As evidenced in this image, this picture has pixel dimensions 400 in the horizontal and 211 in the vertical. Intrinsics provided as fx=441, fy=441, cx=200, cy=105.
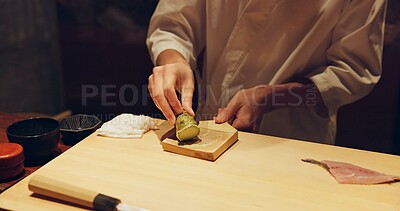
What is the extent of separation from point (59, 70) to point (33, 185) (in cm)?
214

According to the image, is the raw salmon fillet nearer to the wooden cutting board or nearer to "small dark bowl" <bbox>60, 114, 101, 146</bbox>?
the wooden cutting board

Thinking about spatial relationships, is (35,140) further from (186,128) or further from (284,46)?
(284,46)

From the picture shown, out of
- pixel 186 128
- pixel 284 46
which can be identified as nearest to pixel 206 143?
pixel 186 128

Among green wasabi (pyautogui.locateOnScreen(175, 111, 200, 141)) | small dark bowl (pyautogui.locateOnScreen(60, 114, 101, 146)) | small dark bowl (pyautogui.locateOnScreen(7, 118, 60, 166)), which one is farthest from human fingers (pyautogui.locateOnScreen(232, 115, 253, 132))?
small dark bowl (pyautogui.locateOnScreen(7, 118, 60, 166))

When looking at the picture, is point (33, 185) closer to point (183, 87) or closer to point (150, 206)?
point (150, 206)

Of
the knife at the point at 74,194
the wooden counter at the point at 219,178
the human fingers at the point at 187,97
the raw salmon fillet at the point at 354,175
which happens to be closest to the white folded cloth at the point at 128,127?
the wooden counter at the point at 219,178

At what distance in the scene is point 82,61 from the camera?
2.81 m

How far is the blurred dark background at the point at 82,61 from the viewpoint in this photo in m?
2.61

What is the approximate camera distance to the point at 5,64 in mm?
2834

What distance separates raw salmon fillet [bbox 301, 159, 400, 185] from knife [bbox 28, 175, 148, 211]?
1.72ft

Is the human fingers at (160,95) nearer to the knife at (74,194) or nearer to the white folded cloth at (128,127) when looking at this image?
the white folded cloth at (128,127)

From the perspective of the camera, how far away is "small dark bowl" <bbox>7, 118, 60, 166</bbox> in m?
1.30

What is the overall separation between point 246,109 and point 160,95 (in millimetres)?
330

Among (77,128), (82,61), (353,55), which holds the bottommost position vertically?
(82,61)
